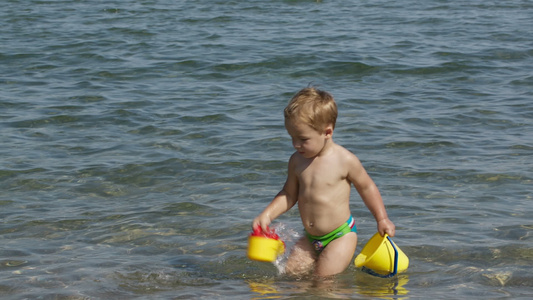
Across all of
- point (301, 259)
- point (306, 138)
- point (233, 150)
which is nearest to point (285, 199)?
point (301, 259)

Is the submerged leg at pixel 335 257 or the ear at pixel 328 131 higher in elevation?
the ear at pixel 328 131

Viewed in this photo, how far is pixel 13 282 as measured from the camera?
4.69 metres

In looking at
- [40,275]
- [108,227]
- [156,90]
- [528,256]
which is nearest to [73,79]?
[156,90]

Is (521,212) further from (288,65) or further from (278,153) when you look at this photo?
(288,65)

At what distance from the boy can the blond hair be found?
1.9 inches

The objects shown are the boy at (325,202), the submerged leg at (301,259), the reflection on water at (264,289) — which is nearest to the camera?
the reflection on water at (264,289)

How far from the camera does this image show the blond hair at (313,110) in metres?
4.44

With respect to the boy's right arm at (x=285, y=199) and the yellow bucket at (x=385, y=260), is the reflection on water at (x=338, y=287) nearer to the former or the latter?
the yellow bucket at (x=385, y=260)

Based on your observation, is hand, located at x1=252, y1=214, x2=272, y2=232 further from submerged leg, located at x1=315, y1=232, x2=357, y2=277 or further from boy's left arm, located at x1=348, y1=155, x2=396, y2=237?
boy's left arm, located at x1=348, y1=155, x2=396, y2=237

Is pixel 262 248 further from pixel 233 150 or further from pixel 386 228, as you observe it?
pixel 233 150

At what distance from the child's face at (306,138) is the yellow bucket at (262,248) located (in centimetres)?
57

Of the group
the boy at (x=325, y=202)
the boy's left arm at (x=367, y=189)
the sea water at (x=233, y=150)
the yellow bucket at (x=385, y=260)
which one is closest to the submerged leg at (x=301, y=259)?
the boy at (x=325, y=202)

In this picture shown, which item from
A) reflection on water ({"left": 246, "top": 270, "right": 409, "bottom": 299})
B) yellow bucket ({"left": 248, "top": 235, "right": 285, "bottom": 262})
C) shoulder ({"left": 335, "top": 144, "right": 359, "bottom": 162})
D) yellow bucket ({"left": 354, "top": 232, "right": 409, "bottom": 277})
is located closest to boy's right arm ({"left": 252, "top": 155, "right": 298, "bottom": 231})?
yellow bucket ({"left": 248, "top": 235, "right": 285, "bottom": 262})

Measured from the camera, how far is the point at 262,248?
14.9ft
